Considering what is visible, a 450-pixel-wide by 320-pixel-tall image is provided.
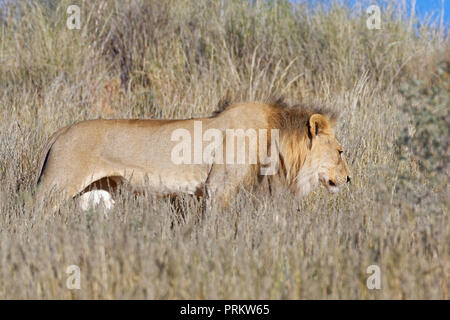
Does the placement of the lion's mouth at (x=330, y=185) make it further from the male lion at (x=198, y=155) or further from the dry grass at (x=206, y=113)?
the dry grass at (x=206, y=113)

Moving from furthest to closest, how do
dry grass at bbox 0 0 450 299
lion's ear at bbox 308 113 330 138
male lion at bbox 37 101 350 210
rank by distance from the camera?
1. lion's ear at bbox 308 113 330 138
2. male lion at bbox 37 101 350 210
3. dry grass at bbox 0 0 450 299

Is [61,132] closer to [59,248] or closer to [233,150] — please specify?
[233,150]

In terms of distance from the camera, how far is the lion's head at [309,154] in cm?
591

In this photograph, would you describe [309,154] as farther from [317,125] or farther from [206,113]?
[206,113]

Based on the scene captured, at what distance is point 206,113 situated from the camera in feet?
29.6

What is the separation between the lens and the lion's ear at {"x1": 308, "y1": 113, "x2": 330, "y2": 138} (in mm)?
5855

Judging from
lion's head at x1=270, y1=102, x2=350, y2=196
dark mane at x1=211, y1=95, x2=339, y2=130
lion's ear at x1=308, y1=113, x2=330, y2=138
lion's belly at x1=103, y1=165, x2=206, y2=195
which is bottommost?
lion's belly at x1=103, y1=165, x2=206, y2=195

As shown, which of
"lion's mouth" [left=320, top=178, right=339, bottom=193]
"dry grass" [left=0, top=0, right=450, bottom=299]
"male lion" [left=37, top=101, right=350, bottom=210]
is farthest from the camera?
"lion's mouth" [left=320, top=178, right=339, bottom=193]

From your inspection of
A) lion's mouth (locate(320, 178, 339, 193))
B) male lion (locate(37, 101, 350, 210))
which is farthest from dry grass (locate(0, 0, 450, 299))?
male lion (locate(37, 101, 350, 210))

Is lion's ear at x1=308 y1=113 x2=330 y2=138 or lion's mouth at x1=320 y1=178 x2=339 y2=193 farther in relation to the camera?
lion's mouth at x1=320 y1=178 x2=339 y2=193

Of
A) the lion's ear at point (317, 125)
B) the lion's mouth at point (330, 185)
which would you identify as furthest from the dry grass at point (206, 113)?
the lion's ear at point (317, 125)

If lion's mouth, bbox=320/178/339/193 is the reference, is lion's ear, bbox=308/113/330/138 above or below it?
above

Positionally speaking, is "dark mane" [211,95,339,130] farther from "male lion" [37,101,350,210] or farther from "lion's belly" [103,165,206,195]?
"lion's belly" [103,165,206,195]

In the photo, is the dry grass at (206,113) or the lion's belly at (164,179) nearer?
the dry grass at (206,113)
